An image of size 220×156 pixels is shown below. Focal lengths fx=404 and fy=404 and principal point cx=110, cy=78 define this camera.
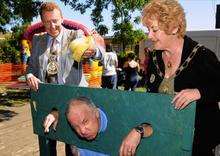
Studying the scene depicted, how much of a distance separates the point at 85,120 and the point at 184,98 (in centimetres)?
74

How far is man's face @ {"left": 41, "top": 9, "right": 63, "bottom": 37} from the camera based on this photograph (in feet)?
11.6

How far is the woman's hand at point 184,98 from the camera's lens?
2233 millimetres

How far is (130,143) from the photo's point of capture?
2480mm

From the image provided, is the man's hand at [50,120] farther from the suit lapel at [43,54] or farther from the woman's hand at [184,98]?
the woman's hand at [184,98]

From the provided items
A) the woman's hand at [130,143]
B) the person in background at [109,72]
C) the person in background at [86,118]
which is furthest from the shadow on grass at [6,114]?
the woman's hand at [130,143]

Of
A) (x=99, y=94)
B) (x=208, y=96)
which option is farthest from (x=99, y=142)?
(x=208, y=96)

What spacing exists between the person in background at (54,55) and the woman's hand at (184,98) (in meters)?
1.32

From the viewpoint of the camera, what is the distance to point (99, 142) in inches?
109

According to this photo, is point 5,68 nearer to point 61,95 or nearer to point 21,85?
point 21,85

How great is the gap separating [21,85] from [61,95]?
1382 centimetres

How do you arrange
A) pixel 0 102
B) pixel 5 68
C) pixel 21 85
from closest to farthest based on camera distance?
pixel 0 102, pixel 21 85, pixel 5 68

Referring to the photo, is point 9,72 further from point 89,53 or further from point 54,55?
point 89,53

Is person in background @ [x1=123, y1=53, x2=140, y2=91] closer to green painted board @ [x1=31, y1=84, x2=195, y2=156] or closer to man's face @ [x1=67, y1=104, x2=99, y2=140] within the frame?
green painted board @ [x1=31, y1=84, x2=195, y2=156]

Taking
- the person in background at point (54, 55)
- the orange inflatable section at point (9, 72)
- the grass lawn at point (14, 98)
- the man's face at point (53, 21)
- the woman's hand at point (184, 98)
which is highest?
the man's face at point (53, 21)
